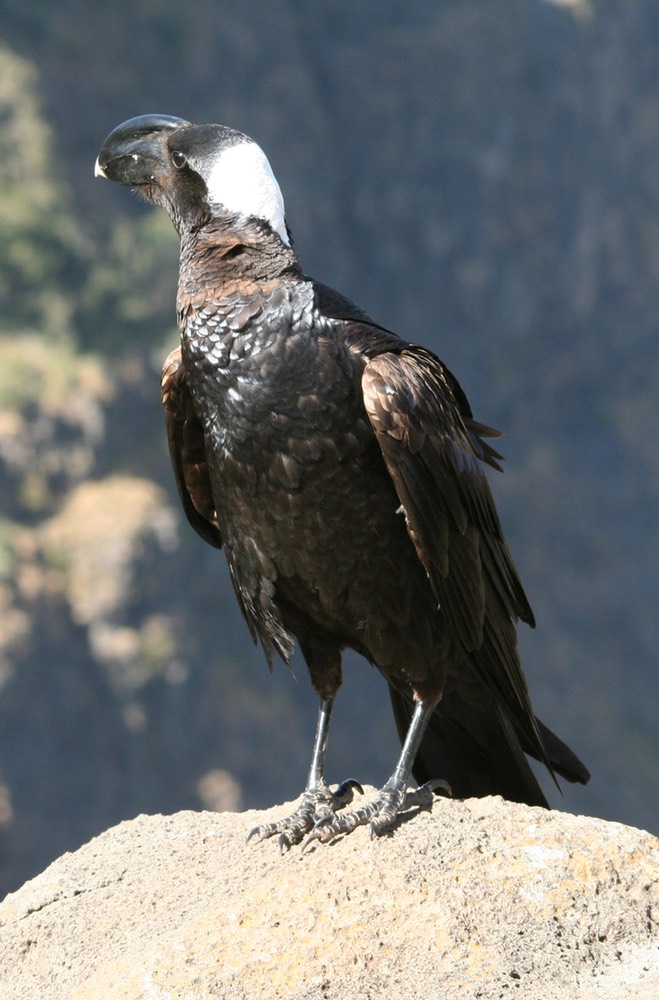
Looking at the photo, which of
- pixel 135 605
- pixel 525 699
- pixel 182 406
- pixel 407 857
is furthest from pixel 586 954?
pixel 135 605

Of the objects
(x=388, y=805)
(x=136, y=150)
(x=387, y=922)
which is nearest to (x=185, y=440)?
(x=136, y=150)

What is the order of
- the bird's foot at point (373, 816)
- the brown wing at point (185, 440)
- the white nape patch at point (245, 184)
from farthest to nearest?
1. the brown wing at point (185, 440)
2. the white nape patch at point (245, 184)
3. the bird's foot at point (373, 816)

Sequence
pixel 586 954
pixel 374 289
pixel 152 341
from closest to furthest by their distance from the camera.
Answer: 1. pixel 586 954
2. pixel 152 341
3. pixel 374 289

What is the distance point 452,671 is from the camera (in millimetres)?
5586

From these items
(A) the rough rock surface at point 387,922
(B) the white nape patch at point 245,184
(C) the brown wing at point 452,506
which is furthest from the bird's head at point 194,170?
(A) the rough rock surface at point 387,922

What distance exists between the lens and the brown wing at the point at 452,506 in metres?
5.11

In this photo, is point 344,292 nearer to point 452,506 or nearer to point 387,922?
point 452,506

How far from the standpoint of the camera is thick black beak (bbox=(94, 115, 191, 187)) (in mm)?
5730

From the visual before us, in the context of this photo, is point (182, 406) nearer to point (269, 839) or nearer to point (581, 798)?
point (269, 839)

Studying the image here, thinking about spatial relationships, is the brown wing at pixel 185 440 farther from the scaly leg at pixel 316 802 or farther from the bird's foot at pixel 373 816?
the bird's foot at pixel 373 816

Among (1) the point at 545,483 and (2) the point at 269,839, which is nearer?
(2) the point at 269,839

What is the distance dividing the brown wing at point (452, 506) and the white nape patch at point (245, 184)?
2.40 ft

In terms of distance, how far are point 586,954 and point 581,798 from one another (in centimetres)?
5305

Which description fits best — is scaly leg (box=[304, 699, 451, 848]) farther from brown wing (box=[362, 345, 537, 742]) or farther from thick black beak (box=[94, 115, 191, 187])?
thick black beak (box=[94, 115, 191, 187])
